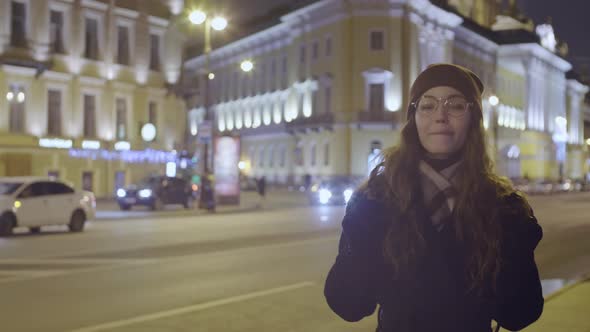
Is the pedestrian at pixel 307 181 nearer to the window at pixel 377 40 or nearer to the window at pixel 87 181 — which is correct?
the window at pixel 377 40

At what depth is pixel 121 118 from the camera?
138ft

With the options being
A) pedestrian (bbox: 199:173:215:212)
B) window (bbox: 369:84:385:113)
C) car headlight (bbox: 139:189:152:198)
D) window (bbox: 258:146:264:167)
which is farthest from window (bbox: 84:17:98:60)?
window (bbox: 258:146:264:167)

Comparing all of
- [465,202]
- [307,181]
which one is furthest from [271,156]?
[465,202]

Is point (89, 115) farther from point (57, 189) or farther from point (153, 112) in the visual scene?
point (57, 189)

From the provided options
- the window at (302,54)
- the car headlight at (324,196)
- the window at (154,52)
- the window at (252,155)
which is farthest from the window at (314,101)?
the car headlight at (324,196)

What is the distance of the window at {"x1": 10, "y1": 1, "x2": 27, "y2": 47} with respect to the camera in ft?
116

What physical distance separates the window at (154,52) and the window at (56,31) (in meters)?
6.40

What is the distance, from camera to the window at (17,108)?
3588 cm

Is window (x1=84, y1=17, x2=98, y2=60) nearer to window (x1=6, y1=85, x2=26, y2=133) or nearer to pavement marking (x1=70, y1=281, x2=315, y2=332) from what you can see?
window (x1=6, y1=85, x2=26, y2=133)

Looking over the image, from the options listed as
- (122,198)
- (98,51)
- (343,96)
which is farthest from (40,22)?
(343,96)

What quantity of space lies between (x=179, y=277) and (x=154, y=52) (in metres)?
33.5

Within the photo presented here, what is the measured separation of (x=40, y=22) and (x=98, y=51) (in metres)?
4.31

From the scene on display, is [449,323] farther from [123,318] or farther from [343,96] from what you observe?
[343,96]

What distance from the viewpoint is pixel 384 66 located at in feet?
197
